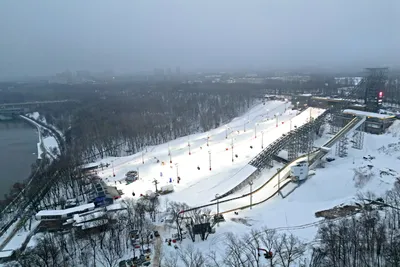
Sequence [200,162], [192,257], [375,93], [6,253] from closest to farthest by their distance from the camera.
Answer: [192,257] < [6,253] < [200,162] < [375,93]

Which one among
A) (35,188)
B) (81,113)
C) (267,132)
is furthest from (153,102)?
(35,188)

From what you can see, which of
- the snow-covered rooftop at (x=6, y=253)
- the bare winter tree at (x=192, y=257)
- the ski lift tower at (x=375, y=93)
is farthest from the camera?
the ski lift tower at (x=375, y=93)

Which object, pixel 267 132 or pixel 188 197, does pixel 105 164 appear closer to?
pixel 188 197

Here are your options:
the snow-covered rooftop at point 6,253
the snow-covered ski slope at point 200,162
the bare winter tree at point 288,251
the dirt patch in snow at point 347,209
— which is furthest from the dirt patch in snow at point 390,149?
the snow-covered rooftop at point 6,253

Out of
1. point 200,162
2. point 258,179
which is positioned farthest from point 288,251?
point 200,162

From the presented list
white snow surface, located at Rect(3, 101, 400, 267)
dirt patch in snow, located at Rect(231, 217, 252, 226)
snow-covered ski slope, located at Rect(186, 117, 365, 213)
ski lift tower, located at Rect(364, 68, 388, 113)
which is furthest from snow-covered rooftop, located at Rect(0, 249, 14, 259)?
ski lift tower, located at Rect(364, 68, 388, 113)

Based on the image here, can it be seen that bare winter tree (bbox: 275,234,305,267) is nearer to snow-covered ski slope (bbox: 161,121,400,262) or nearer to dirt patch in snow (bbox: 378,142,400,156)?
snow-covered ski slope (bbox: 161,121,400,262)

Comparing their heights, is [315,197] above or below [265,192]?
above

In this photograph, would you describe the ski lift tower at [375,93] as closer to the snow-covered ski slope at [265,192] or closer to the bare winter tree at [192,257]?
the snow-covered ski slope at [265,192]

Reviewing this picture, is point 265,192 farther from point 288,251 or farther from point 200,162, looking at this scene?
point 288,251
